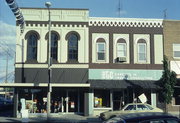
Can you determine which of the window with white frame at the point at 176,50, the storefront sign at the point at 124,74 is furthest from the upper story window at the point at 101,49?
the window with white frame at the point at 176,50

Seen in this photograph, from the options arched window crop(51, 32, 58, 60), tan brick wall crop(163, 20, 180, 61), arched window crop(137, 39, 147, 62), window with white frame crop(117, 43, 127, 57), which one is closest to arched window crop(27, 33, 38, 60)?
arched window crop(51, 32, 58, 60)

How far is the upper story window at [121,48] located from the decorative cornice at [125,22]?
5.20 ft

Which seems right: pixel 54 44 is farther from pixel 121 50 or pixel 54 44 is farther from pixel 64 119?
pixel 64 119

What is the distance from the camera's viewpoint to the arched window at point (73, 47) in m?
28.8

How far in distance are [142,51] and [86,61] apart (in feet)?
17.7

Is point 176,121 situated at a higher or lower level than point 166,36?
lower

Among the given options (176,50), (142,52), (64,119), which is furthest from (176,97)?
(64,119)

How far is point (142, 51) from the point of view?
29.5 metres

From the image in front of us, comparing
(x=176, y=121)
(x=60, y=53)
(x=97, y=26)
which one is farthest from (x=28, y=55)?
(x=176, y=121)

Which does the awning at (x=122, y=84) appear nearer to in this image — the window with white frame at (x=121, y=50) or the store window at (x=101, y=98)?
the store window at (x=101, y=98)

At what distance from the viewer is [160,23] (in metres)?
29.8

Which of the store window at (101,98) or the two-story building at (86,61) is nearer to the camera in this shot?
the two-story building at (86,61)

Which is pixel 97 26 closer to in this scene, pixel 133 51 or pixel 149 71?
pixel 133 51

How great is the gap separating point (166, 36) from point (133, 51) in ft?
11.5
